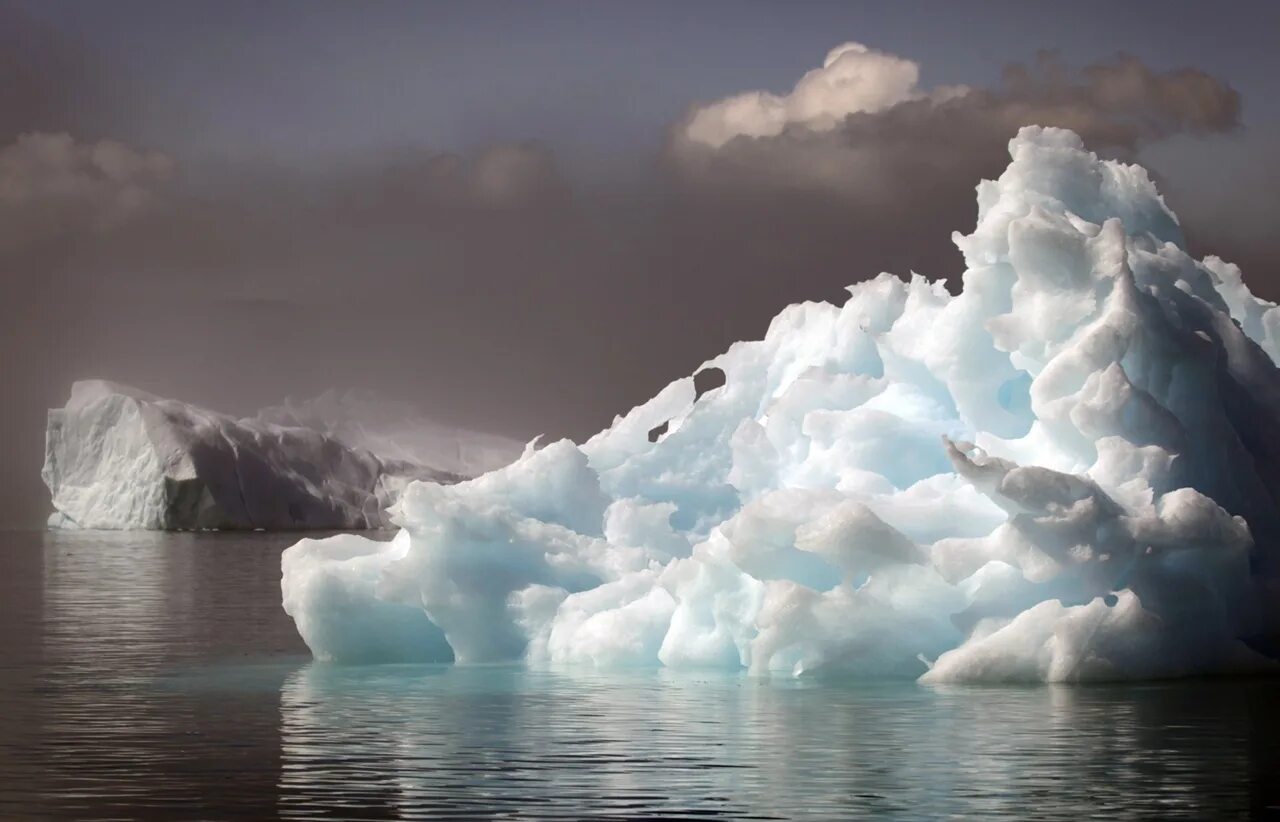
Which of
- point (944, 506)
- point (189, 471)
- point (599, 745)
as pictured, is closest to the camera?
point (599, 745)

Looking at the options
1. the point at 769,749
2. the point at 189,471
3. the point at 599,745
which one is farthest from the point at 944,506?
the point at 189,471

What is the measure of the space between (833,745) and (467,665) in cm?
698

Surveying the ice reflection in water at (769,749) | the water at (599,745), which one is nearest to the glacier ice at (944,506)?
the water at (599,745)

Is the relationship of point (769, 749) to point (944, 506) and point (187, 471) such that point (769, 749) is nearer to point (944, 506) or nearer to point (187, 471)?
point (944, 506)

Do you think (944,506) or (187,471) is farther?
(187,471)

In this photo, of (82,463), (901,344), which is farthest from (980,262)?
(82,463)

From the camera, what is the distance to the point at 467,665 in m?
18.4

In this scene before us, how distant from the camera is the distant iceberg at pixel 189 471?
7081 centimetres

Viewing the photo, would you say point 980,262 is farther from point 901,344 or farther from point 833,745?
point 833,745

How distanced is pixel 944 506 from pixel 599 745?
18.8 ft

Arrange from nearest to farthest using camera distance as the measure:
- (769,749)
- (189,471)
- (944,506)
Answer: (769,749) → (944,506) → (189,471)

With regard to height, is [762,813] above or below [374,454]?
below

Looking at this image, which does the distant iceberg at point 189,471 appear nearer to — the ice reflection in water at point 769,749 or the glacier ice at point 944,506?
the glacier ice at point 944,506

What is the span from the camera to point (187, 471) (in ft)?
231
